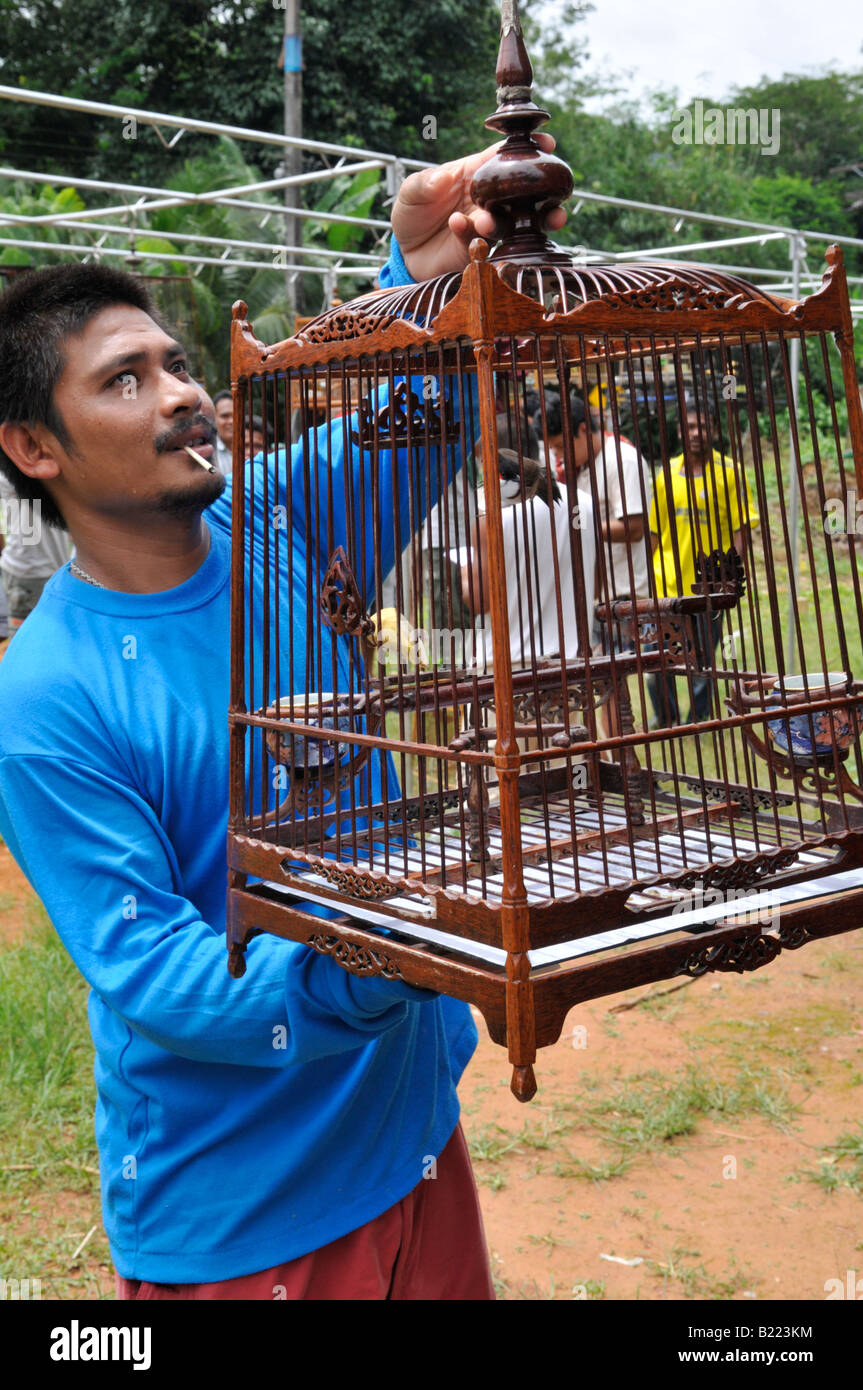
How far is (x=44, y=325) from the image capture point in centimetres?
178

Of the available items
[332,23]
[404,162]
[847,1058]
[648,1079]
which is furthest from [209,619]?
[332,23]

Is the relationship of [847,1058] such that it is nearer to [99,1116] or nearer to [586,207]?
[99,1116]

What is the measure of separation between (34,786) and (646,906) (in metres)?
0.80

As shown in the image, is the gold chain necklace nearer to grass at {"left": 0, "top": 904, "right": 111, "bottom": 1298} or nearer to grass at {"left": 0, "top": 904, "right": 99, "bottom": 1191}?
grass at {"left": 0, "top": 904, "right": 111, "bottom": 1298}

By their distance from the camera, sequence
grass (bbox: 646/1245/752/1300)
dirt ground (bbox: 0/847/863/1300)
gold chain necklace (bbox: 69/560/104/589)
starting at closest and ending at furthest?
gold chain necklace (bbox: 69/560/104/589) < grass (bbox: 646/1245/752/1300) < dirt ground (bbox: 0/847/863/1300)

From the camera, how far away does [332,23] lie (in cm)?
1852

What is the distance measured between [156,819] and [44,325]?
2.29ft

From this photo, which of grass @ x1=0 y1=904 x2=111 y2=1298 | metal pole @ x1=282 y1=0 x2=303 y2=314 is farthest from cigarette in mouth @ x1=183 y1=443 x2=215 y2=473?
metal pole @ x1=282 y1=0 x2=303 y2=314

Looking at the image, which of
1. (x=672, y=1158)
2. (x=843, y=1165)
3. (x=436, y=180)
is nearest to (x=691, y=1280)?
(x=672, y=1158)

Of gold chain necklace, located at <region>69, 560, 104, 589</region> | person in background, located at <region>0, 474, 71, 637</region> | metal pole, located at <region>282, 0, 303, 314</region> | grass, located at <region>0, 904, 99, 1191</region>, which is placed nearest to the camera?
gold chain necklace, located at <region>69, 560, 104, 589</region>

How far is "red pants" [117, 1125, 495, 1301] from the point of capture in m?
1.79

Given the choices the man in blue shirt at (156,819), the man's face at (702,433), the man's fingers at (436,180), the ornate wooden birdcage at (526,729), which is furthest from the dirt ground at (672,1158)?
the man's fingers at (436,180)

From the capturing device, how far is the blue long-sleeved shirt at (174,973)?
1.60 m

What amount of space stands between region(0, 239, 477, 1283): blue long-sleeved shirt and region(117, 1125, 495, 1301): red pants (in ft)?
0.15
